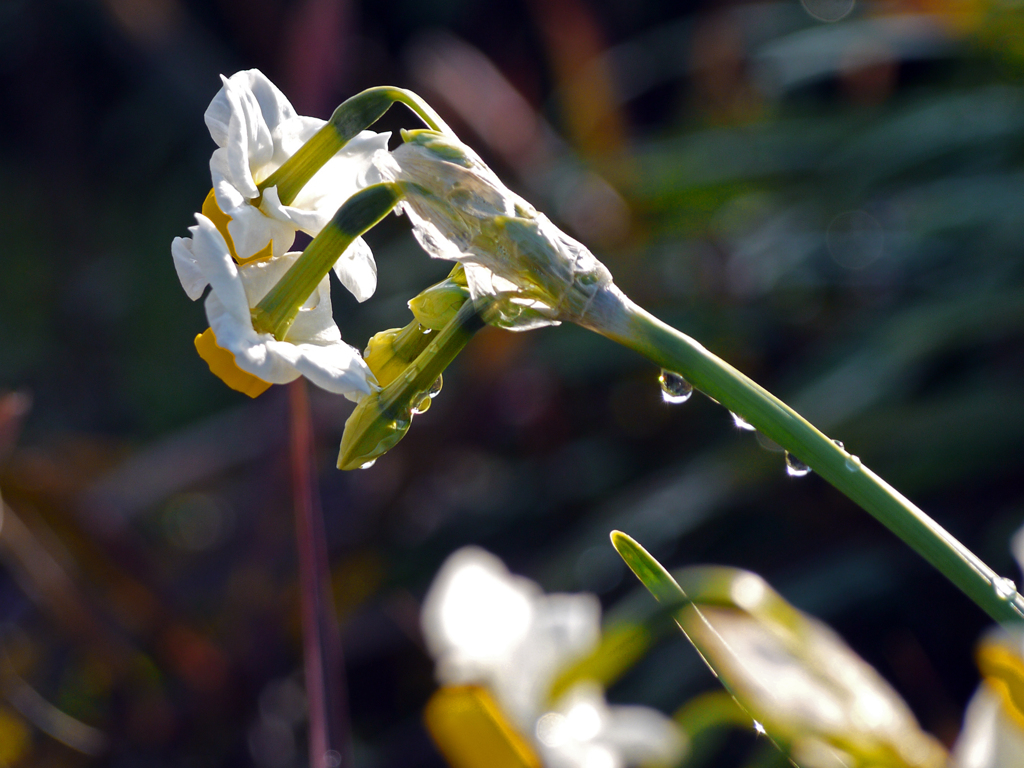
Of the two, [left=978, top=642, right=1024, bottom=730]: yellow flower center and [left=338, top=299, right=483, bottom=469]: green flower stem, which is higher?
[left=338, top=299, right=483, bottom=469]: green flower stem

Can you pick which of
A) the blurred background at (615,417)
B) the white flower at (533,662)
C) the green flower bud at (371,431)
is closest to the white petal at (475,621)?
the white flower at (533,662)

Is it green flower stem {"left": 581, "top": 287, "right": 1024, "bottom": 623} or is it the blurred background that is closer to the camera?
green flower stem {"left": 581, "top": 287, "right": 1024, "bottom": 623}

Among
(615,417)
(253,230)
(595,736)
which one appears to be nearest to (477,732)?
(595,736)

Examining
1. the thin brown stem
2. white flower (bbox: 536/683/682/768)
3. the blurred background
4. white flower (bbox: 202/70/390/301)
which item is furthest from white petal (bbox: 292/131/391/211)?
the blurred background

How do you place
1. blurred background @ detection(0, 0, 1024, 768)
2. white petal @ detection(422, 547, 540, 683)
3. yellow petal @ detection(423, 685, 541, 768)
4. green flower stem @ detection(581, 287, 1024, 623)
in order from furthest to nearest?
blurred background @ detection(0, 0, 1024, 768)
white petal @ detection(422, 547, 540, 683)
yellow petal @ detection(423, 685, 541, 768)
green flower stem @ detection(581, 287, 1024, 623)

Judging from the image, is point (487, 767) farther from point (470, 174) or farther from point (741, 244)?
point (741, 244)

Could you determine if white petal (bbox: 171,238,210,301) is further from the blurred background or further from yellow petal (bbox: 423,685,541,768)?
the blurred background

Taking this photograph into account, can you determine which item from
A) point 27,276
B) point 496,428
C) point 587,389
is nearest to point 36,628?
point 496,428

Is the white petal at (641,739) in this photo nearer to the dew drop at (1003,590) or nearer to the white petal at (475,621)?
the white petal at (475,621)
